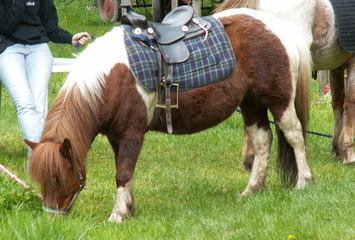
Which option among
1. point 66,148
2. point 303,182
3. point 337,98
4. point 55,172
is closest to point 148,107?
point 66,148

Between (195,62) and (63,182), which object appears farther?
(195,62)

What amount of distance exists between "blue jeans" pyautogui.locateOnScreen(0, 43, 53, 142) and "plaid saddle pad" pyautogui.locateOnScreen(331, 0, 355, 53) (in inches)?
113

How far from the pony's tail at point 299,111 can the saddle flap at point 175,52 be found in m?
1.09

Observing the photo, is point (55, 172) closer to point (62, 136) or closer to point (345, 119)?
point (62, 136)

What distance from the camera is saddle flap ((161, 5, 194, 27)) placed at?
16.6ft

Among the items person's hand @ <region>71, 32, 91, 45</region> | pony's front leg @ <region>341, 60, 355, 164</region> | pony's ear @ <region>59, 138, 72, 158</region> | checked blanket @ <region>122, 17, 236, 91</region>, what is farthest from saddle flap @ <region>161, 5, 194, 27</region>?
pony's front leg @ <region>341, 60, 355, 164</region>

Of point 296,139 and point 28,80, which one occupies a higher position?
point 28,80

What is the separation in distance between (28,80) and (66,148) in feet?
6.00

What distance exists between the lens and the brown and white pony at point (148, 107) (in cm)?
425

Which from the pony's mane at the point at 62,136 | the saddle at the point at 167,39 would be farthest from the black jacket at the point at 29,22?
the pony's mane at the point at 62,136

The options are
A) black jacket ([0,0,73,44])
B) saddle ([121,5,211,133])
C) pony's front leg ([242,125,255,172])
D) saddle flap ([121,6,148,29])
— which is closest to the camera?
saddle ([121,5,211,133])

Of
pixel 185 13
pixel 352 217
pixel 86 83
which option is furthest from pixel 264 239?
pixel 185 13

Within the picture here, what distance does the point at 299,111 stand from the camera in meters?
5.52

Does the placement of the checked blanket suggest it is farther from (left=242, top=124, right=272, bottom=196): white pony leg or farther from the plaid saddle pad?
the plaid saddle pad
